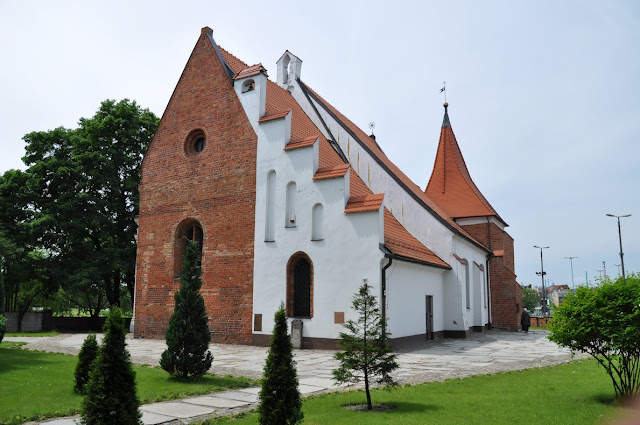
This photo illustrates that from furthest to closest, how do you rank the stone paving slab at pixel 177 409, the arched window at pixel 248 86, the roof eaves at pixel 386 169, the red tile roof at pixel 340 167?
the roof eaves at pixel 386 169, the arched window at pixel 248 86, the red tile roof at pixel 340 167, the stone paving slab at pixel 177 409

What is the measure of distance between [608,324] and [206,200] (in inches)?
592

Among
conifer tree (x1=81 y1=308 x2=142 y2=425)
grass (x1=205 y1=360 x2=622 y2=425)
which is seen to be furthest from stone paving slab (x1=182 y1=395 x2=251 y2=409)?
conifer tree (x1=81 y1=308 x2=142 y2=425)

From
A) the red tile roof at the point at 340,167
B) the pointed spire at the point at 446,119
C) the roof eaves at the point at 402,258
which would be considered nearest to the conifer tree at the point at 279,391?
the roof eaves at the point at 402,258

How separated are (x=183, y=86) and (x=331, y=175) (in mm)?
8777

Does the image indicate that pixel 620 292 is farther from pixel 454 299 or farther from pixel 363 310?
pixel 454 299

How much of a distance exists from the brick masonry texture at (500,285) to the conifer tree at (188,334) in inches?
875

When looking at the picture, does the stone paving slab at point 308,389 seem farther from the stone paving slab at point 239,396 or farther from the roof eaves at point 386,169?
the roof eaves at point 386,169

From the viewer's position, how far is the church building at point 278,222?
16609 millimetres

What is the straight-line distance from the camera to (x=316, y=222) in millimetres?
17297

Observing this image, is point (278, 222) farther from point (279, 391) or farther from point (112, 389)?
point (112, 389)

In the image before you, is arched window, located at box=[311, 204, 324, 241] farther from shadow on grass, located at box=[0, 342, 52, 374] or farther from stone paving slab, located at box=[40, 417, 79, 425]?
stone paving slab, located at box=[40, 417, 79, 425]

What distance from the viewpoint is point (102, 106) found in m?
29.4

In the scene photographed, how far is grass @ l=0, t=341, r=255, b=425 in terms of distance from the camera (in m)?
7.54

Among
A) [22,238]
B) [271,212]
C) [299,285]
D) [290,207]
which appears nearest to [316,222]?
[290,207]
